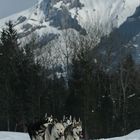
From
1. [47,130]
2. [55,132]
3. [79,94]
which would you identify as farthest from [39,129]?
[79,94]

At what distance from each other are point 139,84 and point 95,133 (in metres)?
8.54

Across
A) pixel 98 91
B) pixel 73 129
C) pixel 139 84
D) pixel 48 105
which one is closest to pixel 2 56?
pixel 48 105

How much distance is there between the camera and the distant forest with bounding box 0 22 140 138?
60.4 meters

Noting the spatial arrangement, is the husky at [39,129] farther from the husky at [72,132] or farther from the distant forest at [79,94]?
the distant forest at [79,94]

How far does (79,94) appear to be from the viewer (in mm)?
63031

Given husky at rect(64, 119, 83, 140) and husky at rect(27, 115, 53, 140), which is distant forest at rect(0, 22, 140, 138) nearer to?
husky at rect(64, 119, 83, 140)

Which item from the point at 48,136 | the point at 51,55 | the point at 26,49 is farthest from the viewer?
the point at 51,55

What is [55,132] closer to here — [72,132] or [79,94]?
[72,132]

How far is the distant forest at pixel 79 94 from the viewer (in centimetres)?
6044

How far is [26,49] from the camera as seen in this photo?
65.2 meters

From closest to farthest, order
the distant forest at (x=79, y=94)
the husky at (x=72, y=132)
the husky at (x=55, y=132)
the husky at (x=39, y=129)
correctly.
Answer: the husky at (x=39, y=129), the husky at (x=55, y=132), the husky at (x=72, y=132), the distant forest at (x=79, y=94)

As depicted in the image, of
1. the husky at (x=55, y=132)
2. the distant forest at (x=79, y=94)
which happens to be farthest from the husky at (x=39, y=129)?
the distant forest at (x=79, y=94)

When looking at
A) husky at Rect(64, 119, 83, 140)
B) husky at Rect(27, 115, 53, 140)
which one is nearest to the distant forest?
husky at Rect(64, 119, 83, 140)

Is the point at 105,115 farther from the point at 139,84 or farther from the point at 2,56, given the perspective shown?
the point at 2,56
